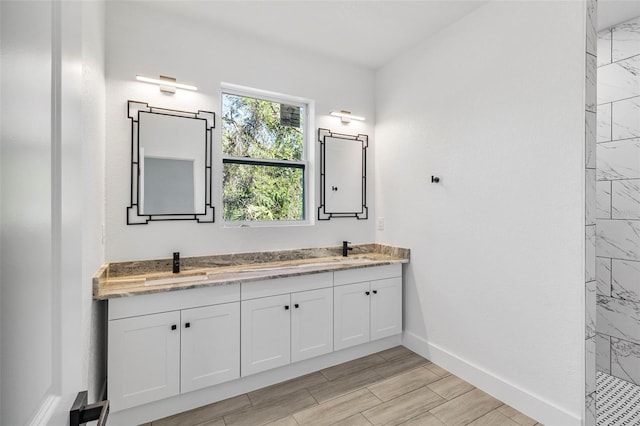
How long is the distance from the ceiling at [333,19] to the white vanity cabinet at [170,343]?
7.10 ft

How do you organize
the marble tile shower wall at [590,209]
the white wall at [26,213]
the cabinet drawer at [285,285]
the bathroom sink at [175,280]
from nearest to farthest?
the white wall at [26,213] < the marble tile shower wall at [590,209] < the bathroom sink at [175,280] < the cabinet drawer at [285,285]

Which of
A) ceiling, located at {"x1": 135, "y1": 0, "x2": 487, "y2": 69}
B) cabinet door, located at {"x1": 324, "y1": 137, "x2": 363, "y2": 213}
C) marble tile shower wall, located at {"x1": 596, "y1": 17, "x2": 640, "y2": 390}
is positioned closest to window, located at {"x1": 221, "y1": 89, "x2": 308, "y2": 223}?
cabinet door, located at {"x1": 324, "y1": 137, "x2": 363, "y2": 213}

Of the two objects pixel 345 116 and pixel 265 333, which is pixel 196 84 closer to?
pixel 345 116

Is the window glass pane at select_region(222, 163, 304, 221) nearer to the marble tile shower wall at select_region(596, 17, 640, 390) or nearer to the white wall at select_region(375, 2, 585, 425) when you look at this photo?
the white wall at select_region(375, 2, 585, 425)

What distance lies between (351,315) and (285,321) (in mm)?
637

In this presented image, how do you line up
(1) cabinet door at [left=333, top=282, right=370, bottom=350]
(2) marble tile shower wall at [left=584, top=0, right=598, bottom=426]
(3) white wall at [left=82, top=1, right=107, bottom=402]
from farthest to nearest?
1. (1) cabinet door at [left=333, top=282, right=370, bottom=350]
2. (2) marble tile shower wall at [left=584, top=0, right=598, bottom=426]
3. (3) white wall at [left=82, top=1, right=107, bottom=402]

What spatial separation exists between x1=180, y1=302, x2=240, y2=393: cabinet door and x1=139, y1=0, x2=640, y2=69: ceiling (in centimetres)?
229

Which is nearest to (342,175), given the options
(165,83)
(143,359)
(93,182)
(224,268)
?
(224,268)

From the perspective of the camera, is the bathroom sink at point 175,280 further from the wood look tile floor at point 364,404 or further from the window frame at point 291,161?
the wood look tile floor at point 364,404

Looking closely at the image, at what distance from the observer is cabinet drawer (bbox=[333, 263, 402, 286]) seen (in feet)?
8.78

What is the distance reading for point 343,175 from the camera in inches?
130

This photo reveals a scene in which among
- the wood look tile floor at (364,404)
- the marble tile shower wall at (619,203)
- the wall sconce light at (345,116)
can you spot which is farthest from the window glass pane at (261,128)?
the marble tile shower wall at (619,203)

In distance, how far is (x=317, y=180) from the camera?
3.17 metres

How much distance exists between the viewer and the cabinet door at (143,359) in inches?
73.7
